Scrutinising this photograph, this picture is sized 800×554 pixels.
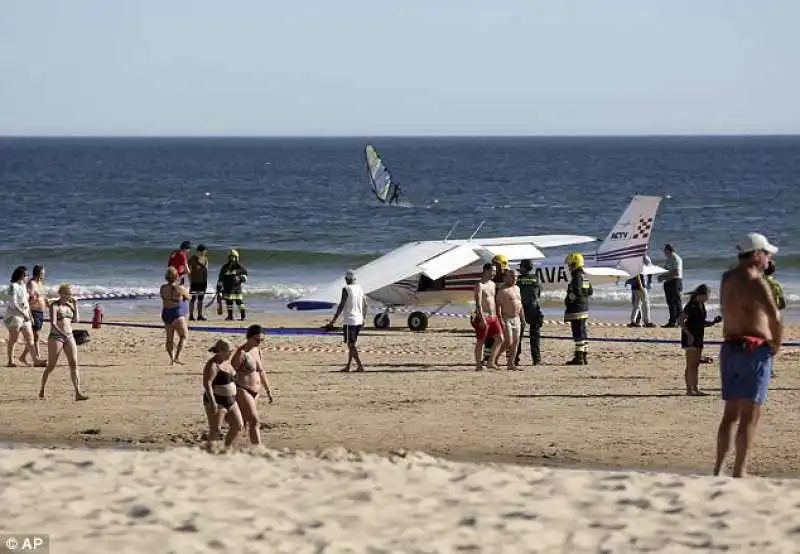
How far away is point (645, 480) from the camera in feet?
31.8

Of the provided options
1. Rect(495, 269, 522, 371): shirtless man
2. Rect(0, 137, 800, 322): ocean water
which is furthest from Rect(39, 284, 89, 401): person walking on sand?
Rect(0, 137, 800, 322): ocean water

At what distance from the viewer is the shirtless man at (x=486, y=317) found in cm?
1756

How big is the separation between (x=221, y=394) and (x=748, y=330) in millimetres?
4800

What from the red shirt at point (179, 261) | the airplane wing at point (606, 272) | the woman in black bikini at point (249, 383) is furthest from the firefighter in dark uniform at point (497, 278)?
the red shirt at point (179, 261)

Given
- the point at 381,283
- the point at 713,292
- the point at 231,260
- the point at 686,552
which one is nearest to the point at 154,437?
the point at 686,552

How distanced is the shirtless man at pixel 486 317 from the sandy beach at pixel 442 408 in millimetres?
381

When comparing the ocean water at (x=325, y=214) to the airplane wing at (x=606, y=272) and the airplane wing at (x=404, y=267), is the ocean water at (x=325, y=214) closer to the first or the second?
the airplane wing at (x=606, y=272)

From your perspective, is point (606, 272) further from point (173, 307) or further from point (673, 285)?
point (173, 307)

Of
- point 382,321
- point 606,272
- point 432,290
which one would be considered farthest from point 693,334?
point 606,272

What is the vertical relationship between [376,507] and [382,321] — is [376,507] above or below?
below

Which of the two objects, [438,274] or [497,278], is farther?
[438,274]

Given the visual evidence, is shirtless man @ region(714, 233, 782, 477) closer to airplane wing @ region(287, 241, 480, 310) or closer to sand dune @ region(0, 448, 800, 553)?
sand dune @ region(0, 448, 800, 553)

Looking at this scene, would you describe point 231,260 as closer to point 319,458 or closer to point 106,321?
point 106,321

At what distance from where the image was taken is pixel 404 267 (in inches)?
951
